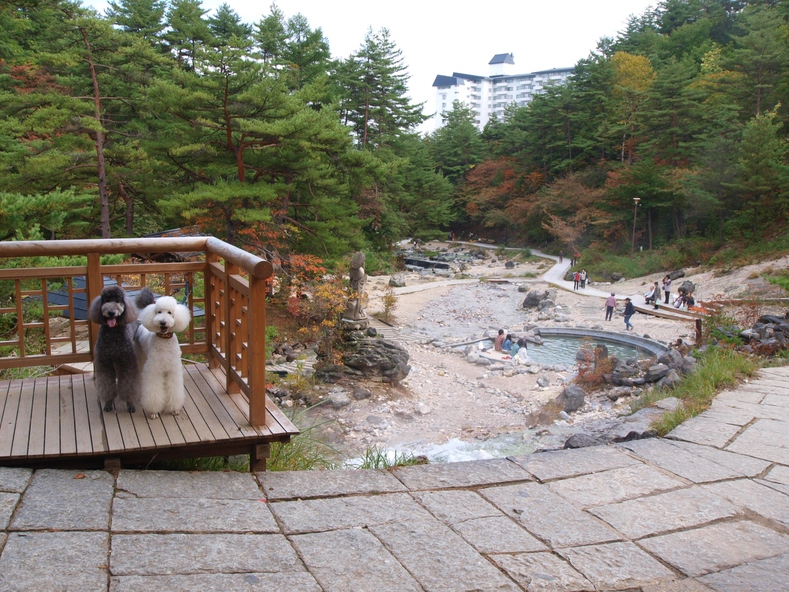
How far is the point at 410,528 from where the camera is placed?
233 centimetres

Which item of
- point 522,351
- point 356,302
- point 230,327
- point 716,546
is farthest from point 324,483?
point 522,351

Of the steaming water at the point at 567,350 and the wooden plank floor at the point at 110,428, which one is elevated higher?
the wooden plank floor at the point at 110,428

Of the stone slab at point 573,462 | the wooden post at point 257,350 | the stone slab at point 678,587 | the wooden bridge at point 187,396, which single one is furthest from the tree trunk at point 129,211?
the stone slab at point 678,587

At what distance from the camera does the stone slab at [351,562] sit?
1926 mm

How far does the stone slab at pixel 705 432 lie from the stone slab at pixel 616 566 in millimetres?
1530

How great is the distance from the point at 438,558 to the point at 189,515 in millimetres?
969

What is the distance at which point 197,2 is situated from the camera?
23125mm

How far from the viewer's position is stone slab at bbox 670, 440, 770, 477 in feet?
10.2

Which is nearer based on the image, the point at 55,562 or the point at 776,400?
the point at 55,562

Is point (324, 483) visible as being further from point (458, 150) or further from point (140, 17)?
point (458, 150)

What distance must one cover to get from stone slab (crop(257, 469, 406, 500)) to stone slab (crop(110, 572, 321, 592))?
62cm

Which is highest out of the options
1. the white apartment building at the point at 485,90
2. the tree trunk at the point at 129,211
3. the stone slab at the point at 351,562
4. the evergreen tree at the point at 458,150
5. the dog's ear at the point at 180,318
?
the white apartment building at the point at 485,90

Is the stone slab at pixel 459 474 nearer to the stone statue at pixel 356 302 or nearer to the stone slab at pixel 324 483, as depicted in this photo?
the stone slab at pixel 324 483

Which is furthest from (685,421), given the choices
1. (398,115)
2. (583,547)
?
(398,115)
